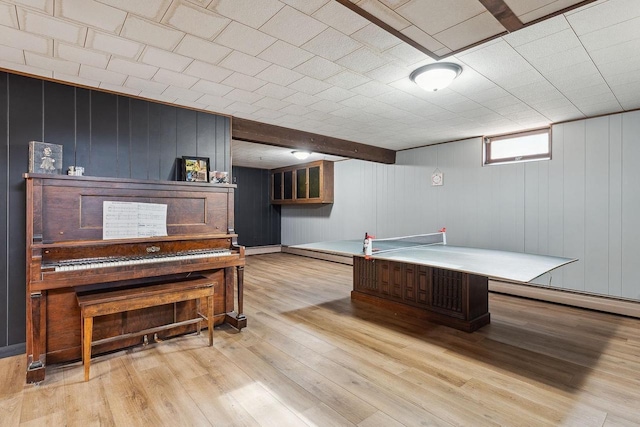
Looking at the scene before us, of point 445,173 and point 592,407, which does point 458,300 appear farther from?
point 445,173

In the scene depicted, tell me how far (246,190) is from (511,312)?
654cm

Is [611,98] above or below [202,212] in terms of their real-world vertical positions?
above

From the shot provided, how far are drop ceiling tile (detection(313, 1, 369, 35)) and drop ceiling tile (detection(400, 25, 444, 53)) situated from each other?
276 mm

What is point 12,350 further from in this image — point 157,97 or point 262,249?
point 262,249

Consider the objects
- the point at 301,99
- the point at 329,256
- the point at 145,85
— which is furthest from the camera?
the point at 329,256

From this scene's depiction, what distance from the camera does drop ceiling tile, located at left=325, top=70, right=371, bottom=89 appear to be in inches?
106

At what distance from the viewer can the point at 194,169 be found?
3.41 meters

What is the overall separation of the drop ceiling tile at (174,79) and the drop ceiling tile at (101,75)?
292 mm

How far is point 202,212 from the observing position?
10.7 ft

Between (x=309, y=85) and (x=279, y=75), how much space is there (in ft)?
1.07

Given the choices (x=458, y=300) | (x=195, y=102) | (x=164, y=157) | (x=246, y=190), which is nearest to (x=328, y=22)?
(x=195, y=102)

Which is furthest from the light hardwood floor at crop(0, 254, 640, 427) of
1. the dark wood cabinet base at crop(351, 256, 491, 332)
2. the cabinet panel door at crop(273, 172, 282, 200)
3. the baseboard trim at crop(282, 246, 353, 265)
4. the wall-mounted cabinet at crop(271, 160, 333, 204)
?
the cabinet panel door at crop(273, 172, 282, 200)

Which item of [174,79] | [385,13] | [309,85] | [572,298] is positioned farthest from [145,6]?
[572,298]

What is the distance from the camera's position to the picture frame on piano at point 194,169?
337cm
